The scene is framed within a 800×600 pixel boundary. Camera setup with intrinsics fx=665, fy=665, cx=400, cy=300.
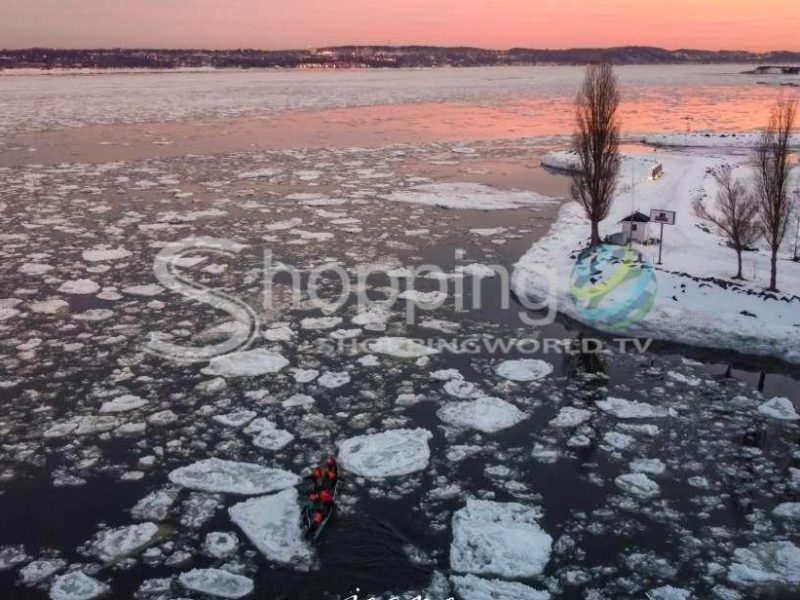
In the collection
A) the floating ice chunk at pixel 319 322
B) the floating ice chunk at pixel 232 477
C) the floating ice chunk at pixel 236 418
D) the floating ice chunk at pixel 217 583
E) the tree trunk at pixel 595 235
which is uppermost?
the tree trunk at pixel 595 235

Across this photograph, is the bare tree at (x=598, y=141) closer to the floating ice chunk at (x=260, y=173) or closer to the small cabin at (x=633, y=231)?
the small cabin at (x=633, y=231)

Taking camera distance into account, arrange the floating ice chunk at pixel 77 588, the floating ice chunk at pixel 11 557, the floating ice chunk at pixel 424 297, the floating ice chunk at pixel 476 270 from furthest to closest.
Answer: the floating ice chunk at pixel 476 270, the floating ice chunk at pixel 424 297, the floating ice chunk at pixel 11 557, the floating ice chunk at pixel 77 588

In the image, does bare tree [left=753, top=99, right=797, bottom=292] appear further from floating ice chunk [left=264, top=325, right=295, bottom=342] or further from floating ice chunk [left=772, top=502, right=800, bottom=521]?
floating ice chunk [left=264, top=325, right=295, bottom=342]

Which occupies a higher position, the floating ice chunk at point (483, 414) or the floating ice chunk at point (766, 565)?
the floating ice chunk at point (483, 414)

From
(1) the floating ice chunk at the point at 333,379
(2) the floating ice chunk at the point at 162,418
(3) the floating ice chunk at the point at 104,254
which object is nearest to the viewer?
(2) the floating ice chunk at the point at 162,418

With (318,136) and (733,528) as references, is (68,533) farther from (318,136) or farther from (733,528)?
(318,136)

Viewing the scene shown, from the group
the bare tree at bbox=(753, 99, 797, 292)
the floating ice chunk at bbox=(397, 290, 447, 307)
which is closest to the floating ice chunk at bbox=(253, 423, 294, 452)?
the floating ice chunk at bbox=(397, 290, 447, 307)

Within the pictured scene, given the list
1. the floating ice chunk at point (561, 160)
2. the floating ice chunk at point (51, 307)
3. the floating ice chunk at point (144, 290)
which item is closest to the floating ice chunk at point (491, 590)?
the floating ice chunk at point (144, 290)

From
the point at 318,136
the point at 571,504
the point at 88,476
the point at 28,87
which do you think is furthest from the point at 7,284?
the point at 28,87
